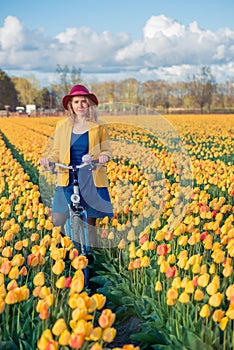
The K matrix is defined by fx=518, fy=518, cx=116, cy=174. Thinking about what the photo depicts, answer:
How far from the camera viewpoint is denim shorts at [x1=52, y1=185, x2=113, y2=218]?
480 cm

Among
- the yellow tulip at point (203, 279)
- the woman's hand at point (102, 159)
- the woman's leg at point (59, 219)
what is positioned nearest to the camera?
the yellow tulip at point (203, 279)

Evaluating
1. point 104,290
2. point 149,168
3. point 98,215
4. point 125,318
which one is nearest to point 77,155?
point 98,215

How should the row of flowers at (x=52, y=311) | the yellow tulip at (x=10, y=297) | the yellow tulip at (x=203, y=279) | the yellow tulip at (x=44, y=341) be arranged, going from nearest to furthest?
the yellow tulip at (x=44, y=341) → the row of flowers at (x=52, y=311) → the yellow tulip at (x=10, y=297) → the yellow tulip at (x=203, y=279)

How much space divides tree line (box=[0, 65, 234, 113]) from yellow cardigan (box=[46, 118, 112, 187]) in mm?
61953

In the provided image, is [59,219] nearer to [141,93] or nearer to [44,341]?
[44,341]

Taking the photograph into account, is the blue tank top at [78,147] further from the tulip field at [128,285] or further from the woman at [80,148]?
the tulip field at [128,285]

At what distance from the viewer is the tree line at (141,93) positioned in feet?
230

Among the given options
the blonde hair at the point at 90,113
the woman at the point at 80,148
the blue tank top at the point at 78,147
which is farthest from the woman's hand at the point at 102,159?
the blonde hair at the point at 90,113

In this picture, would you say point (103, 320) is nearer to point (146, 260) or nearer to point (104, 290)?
point (146, 260)

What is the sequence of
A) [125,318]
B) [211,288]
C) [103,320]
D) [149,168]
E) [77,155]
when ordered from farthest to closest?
[149,168]
[77,155]
[125,318]
[211,288]
[103,320]

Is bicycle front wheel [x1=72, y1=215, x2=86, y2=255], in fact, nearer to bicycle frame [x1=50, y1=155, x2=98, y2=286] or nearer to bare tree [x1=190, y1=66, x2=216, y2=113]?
bicycle frame [x1=50, y1=155, x2=98, y2=286]

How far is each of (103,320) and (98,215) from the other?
2.47 metres

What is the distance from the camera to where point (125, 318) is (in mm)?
4004

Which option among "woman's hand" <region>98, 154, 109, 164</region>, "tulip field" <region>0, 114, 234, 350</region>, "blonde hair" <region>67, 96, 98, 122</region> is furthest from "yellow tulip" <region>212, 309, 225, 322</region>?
"blonde hair" <region>67, 96, 98, 122</region>
